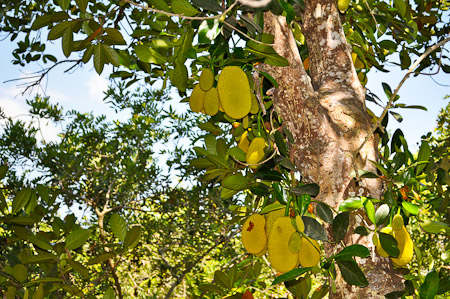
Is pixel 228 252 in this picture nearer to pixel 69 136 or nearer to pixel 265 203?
pixel 69 136

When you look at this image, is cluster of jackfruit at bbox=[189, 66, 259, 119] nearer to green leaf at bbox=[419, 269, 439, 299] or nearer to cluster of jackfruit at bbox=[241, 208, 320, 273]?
cluster of jackfruit at bbox=[241, 208, 320, 273]

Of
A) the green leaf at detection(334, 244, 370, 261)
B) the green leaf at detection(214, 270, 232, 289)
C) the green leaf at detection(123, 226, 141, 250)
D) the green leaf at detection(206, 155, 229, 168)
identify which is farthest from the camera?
the green leaf at detection(214, 270, 232, 289)

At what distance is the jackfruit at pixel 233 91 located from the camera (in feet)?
2.96

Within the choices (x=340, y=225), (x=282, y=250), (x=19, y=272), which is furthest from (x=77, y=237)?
(x=340, y=225)

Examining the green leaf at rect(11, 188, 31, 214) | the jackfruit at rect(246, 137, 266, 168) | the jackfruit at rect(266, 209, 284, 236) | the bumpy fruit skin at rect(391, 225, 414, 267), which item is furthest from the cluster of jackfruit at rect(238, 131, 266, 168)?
the green leaf at rect(11, 188, 31, 214)

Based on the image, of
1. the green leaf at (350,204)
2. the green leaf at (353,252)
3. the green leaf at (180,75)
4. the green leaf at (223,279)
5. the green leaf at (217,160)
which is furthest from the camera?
the green leaf at (223,279)

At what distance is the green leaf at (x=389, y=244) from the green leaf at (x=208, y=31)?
1.54 ft

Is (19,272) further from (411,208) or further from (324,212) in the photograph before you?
(411,208)

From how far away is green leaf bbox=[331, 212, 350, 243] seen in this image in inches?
32.3

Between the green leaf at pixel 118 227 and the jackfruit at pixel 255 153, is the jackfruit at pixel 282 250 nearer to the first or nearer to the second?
the jackfruit at pixel 255 153

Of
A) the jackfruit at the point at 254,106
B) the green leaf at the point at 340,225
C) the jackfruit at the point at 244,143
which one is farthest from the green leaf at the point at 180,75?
the green leaf at the point at 340,225

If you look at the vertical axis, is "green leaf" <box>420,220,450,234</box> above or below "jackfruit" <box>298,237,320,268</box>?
above

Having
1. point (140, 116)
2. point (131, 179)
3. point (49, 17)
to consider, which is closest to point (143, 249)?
point (131, 179)

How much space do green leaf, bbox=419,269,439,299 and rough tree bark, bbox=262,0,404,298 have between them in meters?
0.05
